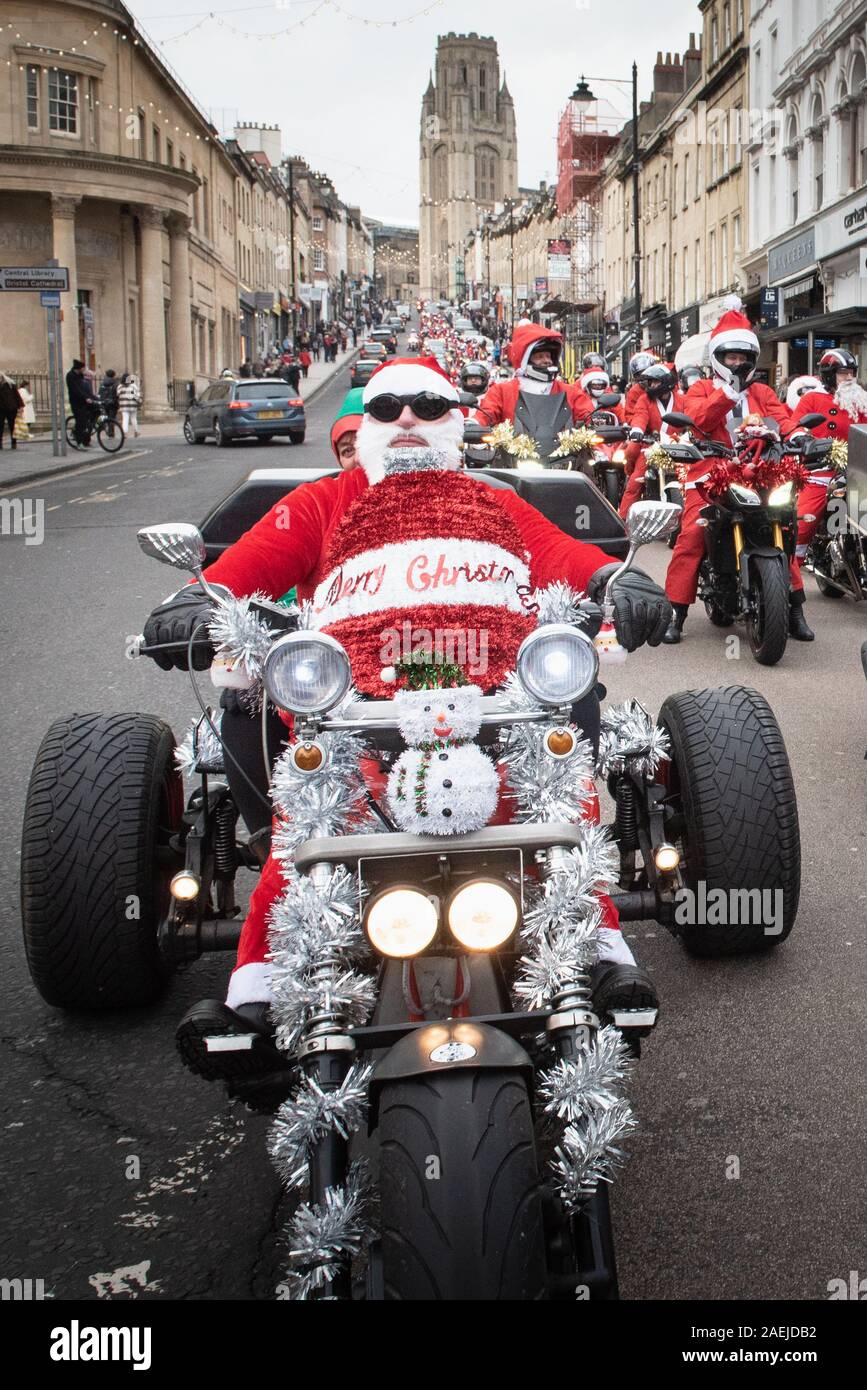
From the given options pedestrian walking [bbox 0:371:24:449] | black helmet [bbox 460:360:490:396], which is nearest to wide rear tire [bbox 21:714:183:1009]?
black helmet [bbox 460:360:490:396]

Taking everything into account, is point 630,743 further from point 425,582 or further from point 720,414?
point 720,414

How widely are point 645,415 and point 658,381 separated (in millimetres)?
635

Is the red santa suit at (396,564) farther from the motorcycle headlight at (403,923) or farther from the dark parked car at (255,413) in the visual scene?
the dark parked car at (255,413)

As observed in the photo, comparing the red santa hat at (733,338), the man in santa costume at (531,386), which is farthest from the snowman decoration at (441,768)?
the man in santa costume at (531,386)

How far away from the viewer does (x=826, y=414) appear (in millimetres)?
10891

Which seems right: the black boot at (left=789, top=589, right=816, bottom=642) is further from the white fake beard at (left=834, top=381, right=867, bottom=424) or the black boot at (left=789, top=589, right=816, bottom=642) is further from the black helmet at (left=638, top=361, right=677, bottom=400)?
the black helmet at (left=638, top=361, right=677, bottom=400)

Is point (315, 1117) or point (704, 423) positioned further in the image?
point (704, 423)

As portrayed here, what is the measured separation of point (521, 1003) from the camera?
247 cm

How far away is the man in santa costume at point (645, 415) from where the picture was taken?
13.2 meters

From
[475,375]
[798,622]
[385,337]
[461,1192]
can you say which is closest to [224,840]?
[461,1192]

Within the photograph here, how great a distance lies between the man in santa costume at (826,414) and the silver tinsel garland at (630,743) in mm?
6505

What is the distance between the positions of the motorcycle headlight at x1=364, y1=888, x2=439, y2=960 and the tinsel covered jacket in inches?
37.2
